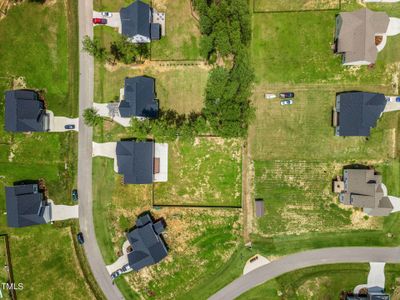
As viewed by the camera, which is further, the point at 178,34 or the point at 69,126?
the point at 69,126

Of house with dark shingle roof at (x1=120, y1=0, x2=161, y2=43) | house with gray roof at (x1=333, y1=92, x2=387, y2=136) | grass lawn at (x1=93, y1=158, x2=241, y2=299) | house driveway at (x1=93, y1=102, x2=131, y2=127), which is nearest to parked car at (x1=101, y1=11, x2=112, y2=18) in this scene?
house with dark shingle roof at (x1=120, y1=0, x2=161, y2=43)

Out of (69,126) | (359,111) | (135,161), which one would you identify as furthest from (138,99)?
(359,111)

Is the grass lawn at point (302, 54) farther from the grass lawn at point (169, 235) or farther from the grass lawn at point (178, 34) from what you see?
the grass lawn at point (169, 235)

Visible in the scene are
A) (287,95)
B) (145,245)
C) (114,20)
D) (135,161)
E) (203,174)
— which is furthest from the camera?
(114,20)

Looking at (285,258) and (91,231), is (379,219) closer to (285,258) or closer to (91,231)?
(285,258)

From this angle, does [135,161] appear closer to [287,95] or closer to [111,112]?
[111,112]

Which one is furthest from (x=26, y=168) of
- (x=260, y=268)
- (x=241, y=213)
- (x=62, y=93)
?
(x=260, y=268)
